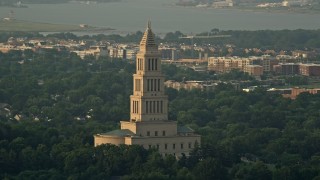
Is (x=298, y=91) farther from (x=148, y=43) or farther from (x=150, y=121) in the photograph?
(x=150, y=121)

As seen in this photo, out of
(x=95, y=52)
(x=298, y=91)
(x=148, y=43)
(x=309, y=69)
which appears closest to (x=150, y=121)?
(x=148, y=43)

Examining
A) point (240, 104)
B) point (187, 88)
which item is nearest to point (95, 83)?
point (187, 88)

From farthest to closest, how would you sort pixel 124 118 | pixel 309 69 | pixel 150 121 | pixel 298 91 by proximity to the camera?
pixel 309 69 < pixel 298 91 < pixel 124 118 < pixel 150 121

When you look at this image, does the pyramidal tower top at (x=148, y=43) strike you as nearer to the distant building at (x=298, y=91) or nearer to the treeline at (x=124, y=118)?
the treeline at (x=124, y=118)

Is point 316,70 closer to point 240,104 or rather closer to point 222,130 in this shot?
point 240,104

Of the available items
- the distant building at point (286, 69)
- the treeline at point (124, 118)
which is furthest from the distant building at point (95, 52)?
the treeline at point (124, 118)

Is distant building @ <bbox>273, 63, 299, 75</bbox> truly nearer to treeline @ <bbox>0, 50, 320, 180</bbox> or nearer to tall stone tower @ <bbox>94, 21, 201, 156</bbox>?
treeline @ <bbox>0, 50, 320, 180</bbox>
